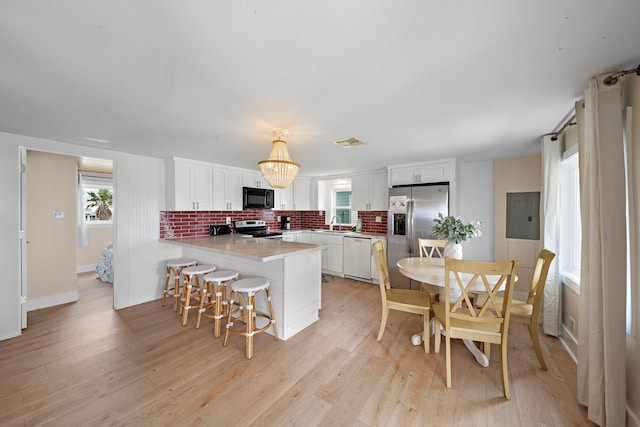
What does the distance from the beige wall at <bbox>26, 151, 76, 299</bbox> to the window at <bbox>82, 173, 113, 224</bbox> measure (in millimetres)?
2012

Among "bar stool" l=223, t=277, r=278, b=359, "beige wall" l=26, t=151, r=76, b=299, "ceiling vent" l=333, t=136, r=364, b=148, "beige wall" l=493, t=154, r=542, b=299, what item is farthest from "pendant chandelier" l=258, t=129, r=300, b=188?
"beige wall" l=26, t=151, r=76, b=299

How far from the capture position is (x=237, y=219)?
4.80m

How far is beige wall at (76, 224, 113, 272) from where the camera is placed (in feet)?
16.5

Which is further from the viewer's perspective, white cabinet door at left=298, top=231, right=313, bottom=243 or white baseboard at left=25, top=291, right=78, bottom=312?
white cabinet door at left=298, top=231, right=313, bottom=243

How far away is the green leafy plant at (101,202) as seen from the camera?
17.6ft

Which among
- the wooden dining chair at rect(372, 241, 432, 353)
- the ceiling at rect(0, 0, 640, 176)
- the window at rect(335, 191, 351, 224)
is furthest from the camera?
the window at rect(335, 191, 351, 224)

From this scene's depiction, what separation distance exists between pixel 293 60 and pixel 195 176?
3.23m

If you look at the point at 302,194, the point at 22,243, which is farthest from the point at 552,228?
the point at 22,243

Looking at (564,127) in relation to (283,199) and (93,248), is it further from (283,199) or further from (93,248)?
(93,248)

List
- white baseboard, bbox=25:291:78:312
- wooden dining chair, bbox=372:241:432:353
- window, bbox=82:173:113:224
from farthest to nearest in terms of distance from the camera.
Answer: window, bbox=82:173:113:224
white baseboard, bbox=25:291:78:312
wooden dining chair, bbox=372:241:432:353

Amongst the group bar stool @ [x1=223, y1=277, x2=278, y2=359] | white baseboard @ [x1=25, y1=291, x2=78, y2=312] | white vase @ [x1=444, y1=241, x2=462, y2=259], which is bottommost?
white baseboard @ [x1=25, y1=291, x2=78, y2=312]

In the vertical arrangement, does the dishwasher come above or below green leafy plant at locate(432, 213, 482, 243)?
below

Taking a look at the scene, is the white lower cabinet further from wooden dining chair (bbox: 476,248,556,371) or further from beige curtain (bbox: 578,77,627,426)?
beige curtain (bbox: 578,77,627,426)

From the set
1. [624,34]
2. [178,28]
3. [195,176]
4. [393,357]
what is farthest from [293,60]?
[195,176]
